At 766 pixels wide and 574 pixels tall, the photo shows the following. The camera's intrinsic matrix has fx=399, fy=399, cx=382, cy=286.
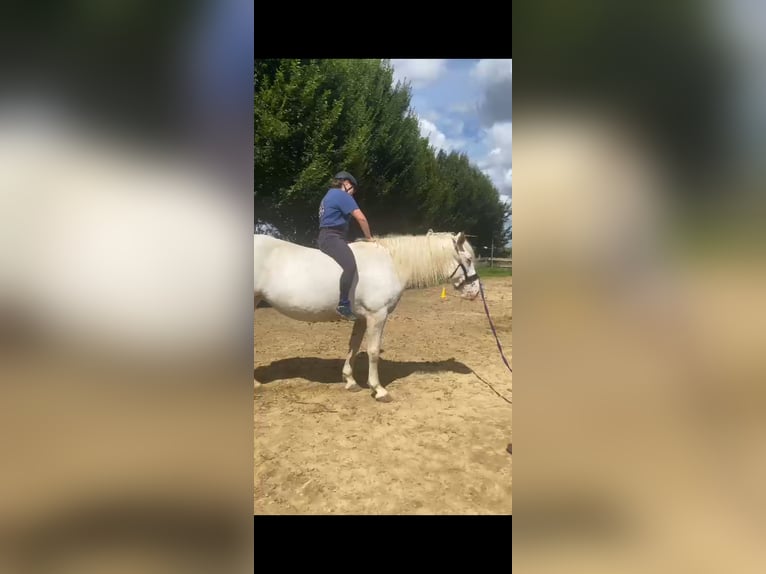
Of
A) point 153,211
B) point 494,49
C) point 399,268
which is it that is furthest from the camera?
point 399,268

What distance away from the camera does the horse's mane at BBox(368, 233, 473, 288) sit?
458cm

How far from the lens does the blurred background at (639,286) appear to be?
122 cm

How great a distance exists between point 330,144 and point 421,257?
5.47m

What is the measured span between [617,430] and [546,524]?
37 cm

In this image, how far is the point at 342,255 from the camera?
14.3 ft

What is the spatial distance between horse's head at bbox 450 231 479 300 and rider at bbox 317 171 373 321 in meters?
1.07

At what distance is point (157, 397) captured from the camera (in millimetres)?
1195

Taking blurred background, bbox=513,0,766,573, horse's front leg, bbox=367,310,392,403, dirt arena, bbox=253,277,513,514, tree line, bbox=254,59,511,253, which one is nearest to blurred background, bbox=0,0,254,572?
blurred background, bbox=513,0,766,573

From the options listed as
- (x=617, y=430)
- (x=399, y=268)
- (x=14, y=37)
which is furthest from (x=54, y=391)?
(x=399, y=268)

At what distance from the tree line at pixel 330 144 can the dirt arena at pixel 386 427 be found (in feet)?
10.3

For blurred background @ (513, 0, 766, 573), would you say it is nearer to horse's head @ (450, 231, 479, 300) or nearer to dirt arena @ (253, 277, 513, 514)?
dirt arena @ (253, 277, 513, 514)

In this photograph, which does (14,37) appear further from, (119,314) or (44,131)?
(119,314)

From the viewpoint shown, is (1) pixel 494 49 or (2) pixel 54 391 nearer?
(2) pixel 54 391

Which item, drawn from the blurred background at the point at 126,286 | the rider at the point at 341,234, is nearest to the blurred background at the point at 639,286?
the blurred background at the point at 126,286
